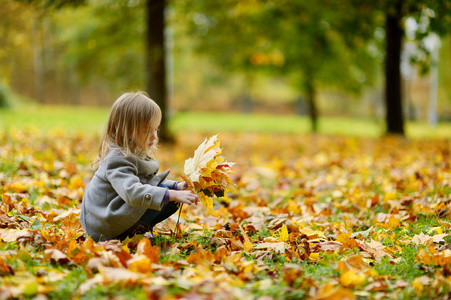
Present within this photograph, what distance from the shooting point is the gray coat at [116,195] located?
2.39 metres

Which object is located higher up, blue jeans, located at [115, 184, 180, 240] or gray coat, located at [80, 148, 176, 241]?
gray coat, located at [80, 148, 176, 241]

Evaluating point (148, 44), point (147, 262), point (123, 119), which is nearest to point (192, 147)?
point (148, 44)

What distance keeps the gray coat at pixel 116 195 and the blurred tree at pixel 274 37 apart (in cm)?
704

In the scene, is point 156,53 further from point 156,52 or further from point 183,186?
point 183,186

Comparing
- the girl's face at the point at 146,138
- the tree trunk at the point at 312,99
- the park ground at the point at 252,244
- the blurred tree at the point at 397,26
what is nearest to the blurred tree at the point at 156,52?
the park ground at the point at 252,244

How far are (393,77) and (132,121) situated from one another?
31.6ft

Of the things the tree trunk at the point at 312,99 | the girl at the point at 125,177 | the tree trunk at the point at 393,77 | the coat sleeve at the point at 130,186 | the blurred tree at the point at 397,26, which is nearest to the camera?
the coat sleeve at the point at 130,186

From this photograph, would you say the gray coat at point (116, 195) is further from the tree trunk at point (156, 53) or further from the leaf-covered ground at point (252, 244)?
the tree trunk at point (156, 53)

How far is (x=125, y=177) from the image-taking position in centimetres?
243

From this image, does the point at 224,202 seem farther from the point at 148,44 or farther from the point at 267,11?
the point at 267,11

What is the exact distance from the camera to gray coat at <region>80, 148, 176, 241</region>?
7.84 ft

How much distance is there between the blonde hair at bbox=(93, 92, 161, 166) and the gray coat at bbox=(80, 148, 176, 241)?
72mm

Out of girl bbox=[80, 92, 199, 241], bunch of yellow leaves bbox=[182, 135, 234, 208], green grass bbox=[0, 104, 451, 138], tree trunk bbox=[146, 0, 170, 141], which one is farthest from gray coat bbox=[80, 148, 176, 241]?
green grass bbox=[0, 104, 451, 138]

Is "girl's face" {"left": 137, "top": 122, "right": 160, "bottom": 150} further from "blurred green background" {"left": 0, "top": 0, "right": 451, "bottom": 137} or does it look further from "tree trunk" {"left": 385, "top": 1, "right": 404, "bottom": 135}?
"tree trunk" {"left": 385, "top": 1, "right": 404, "bottom": 135}
